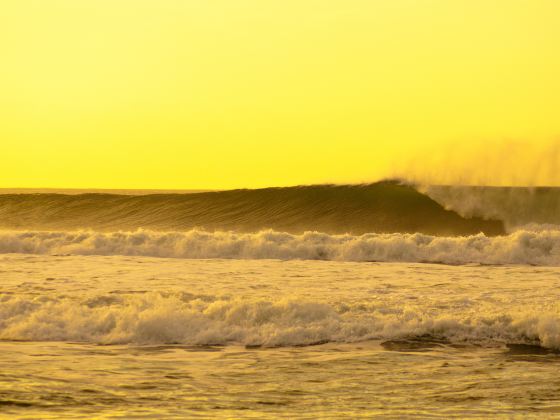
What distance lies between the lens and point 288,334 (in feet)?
28.1

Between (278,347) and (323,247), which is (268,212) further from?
(278,347)

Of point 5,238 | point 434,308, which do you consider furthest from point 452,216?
point 434,308

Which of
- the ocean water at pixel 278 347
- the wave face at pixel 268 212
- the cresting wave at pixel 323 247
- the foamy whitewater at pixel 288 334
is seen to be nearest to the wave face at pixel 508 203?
the wave face at pixel 268 212

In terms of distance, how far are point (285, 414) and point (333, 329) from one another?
336 centimetres

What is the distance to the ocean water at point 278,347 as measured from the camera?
583cm

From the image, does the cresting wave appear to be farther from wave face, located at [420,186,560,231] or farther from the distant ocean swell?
the distant ocean swell

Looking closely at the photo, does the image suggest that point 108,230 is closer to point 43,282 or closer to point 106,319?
point 43,282

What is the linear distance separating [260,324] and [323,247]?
10.1 metres

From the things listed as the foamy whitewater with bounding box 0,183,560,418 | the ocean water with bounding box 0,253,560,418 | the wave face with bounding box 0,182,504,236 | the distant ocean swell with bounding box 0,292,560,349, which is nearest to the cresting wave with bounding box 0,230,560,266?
the foamy whitewater with bounding box 0,183,560,418

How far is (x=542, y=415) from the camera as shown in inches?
216

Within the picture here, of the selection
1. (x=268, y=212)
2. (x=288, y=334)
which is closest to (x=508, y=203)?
(x=268, y=212)

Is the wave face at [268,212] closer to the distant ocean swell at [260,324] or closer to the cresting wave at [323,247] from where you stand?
the cresting wave at [323,247]

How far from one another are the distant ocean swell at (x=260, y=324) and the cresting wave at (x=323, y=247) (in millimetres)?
8684

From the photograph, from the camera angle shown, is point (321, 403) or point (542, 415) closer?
point (542, 415)
